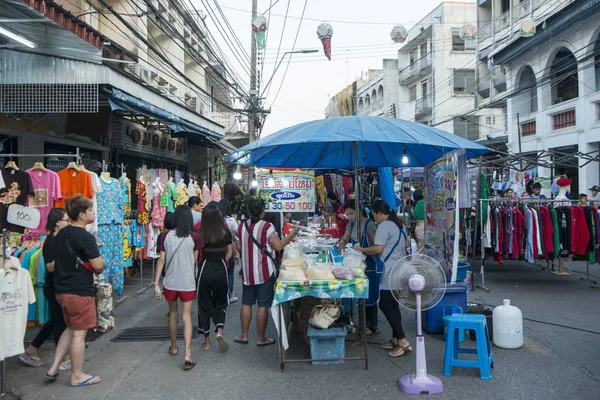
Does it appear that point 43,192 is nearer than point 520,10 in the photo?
Yes

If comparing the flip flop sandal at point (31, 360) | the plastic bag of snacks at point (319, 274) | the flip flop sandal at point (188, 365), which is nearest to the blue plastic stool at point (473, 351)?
the plastic bag of snacks at point (319, 274)

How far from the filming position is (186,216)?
213 inches

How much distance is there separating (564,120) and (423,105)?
20.0 metres

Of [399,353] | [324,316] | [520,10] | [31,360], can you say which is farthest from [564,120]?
[31,360]

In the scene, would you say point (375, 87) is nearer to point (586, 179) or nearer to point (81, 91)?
point (586, 179)

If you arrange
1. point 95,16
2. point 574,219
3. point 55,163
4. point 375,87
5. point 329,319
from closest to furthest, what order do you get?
point 329,319
point 574,219
point 55,163
point 95,16
point 375,87

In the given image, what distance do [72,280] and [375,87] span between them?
4457 cm

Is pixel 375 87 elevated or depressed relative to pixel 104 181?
elevated

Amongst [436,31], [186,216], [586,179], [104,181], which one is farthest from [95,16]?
[436,31]

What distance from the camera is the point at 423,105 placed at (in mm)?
37719

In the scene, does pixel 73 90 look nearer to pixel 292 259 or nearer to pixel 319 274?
pixel 292 259

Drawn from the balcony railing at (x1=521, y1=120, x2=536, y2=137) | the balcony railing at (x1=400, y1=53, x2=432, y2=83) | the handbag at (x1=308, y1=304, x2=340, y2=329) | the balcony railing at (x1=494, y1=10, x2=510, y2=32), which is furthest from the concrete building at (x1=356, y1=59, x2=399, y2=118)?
the handbag at (x1=308, y1=304, x2=340, y2=329)

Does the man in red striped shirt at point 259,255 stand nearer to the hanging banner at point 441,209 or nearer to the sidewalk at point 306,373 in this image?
the sidewalk at point 306,373

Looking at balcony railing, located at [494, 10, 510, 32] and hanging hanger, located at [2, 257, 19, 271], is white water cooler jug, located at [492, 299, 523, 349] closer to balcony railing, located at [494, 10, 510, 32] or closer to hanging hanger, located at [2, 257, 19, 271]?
hanging hanger, located at [2, 257, 19, 271]
